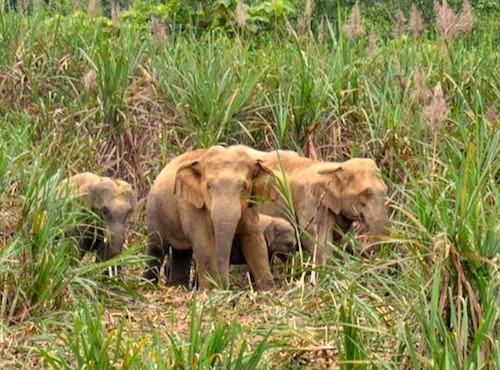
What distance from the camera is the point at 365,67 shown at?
1209cm

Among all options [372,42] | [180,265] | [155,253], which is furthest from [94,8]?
[180,265]

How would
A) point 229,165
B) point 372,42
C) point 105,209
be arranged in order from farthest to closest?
point 372,42, point 105,209, point 229,165

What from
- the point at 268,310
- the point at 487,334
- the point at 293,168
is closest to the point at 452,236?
the point at 487,334

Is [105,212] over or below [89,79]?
below

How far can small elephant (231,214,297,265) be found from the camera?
982 centimetres

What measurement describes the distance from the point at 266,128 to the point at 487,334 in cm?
542

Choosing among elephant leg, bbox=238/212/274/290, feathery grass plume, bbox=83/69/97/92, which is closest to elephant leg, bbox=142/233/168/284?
elephant leg, bbox=238/212/274/290

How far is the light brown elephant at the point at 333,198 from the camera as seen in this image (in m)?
9.49

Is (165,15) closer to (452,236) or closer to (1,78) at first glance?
(1,78)

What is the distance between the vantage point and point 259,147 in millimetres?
11414

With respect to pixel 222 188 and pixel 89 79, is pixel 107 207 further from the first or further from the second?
pixel 89 79

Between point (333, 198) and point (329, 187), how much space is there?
3.5 inches

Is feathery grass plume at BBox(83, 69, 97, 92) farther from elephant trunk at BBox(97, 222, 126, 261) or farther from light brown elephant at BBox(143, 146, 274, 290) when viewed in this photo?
elephant trunk at BBox(97, 222, 126, 261)

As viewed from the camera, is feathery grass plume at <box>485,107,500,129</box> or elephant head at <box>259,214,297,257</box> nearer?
feathery grass plume at <box>485,107,500,129</box>
